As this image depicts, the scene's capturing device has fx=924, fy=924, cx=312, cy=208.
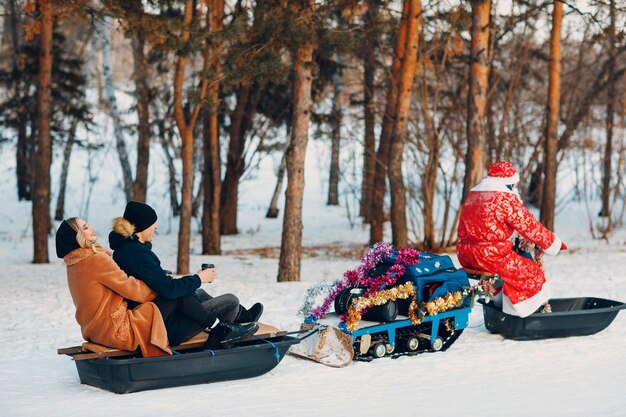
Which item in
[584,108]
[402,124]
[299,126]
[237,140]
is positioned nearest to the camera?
[299,126]

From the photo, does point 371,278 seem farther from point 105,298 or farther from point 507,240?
point 105,298

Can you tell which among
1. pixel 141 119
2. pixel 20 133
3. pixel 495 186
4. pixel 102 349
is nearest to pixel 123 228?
pixel 102 349

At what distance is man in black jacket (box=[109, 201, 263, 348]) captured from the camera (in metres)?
6.77

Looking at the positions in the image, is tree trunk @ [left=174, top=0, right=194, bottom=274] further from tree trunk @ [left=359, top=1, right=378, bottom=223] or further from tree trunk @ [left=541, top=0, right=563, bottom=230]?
tree trunk @ [left=541, top=0, right=563, bottom=230]

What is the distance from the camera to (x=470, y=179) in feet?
54.0

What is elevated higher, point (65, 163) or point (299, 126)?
point (299, 126)

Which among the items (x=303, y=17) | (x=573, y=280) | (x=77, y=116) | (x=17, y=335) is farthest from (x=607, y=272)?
(x=77, y=116)

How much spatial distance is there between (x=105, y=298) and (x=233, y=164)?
16.7m

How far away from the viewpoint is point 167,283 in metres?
6.74

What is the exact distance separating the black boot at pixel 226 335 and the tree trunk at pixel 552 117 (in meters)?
12.9

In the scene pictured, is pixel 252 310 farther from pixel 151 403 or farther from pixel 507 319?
pixel 507 319

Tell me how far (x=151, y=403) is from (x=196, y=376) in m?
0.53

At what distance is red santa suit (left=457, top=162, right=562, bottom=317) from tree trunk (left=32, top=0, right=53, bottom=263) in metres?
10.9

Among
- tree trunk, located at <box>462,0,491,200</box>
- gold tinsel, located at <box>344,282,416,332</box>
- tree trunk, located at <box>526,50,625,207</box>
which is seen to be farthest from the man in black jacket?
tree trunk, located at <box>526,50,625,207</box>
